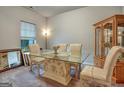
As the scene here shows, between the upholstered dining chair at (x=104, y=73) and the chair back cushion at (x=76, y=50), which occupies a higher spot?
the chair back cushion at (x=76, y=50)

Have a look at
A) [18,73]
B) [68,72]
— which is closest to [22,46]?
[18,73]

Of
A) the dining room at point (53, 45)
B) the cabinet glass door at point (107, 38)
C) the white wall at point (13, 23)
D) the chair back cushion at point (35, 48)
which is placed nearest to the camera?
the dining room at point (53, 45)

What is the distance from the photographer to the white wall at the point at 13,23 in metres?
2.51

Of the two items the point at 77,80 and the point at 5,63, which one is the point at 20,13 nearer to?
the point at 5,63

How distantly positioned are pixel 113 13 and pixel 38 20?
4.95 ft

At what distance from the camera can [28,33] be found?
2.62 meters

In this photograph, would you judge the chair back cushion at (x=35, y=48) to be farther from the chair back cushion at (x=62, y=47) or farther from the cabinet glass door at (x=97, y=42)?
the cabinet glass door at (x=97, y=42)

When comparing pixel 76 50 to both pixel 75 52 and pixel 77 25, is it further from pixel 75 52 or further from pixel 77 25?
pixel 77 25

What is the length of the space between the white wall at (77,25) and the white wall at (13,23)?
1.08 feet

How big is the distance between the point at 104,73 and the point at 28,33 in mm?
1765

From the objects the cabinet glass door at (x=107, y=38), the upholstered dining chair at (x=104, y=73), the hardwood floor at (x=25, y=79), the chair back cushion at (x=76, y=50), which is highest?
the cabinet glass door at (x=107, y=38)

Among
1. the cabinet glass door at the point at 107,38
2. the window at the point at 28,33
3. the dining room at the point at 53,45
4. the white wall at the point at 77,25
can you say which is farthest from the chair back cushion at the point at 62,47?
the cabinet glass door at the point at 107,38

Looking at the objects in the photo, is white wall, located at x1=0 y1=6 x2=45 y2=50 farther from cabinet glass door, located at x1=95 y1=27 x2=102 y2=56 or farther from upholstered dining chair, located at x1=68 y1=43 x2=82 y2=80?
cabinet glass door, located at x1=95 y1=27 x2=102 y2=56

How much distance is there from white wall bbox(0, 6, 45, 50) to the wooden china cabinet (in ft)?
3.92
